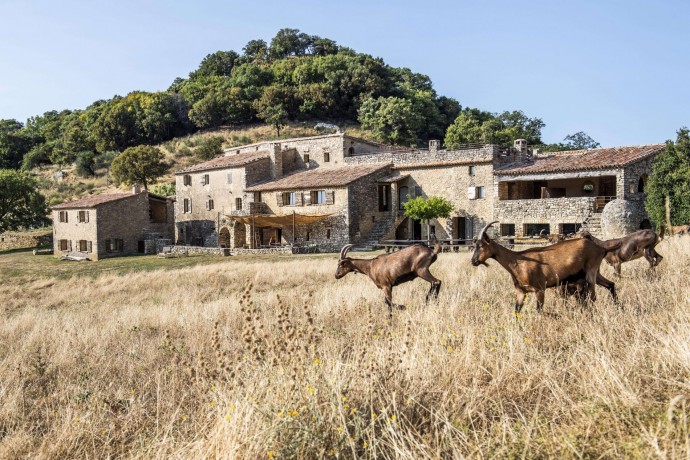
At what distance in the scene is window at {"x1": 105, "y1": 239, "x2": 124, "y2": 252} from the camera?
4006 centimetres

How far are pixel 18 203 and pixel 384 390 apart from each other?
50.8 m

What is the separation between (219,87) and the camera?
89.9 metres

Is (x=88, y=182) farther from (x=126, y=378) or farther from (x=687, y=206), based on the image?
(x=126, y=378)

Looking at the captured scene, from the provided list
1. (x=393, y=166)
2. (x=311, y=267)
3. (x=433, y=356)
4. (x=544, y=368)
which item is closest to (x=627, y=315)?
(x=544, y=368)

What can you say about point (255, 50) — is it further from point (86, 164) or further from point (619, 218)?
point (619, 218)

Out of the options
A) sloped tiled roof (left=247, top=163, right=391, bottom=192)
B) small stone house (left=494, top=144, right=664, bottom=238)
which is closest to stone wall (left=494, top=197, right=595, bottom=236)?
small stone house (left=494, top=144, right=664, bottom=238)

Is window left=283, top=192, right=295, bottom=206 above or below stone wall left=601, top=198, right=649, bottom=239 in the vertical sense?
above

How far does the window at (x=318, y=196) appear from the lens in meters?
38.0

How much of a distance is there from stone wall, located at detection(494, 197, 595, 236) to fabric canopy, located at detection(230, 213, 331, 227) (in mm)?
11461

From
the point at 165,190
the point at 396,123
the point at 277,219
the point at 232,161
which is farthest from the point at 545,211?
the point at 165,190

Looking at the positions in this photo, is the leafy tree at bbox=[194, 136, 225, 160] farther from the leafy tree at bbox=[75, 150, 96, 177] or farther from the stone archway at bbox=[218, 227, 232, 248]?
the stone archway at bbox=[218, 227, 232, 248]

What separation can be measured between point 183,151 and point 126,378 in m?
A: 71.1

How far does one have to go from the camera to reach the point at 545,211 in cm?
3275

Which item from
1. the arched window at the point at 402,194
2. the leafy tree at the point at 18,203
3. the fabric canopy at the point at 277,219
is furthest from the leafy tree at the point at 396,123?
the leafy tree at the point at 18,203
